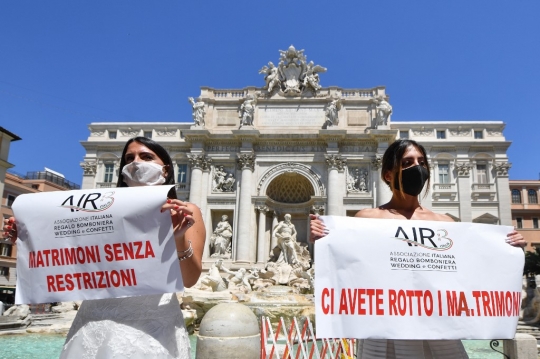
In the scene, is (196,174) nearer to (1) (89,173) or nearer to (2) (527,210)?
(1) (89,173)

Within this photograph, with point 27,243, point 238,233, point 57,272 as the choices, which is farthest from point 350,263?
point 238,233

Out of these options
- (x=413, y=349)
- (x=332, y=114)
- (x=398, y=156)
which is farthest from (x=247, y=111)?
(x=413, y=349)

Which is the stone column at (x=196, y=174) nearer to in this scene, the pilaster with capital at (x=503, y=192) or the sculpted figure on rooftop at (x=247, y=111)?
the sculpted figure on rooftop at (x=247, y=111)

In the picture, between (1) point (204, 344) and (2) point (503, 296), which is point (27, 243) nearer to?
(1) point (204, 344)

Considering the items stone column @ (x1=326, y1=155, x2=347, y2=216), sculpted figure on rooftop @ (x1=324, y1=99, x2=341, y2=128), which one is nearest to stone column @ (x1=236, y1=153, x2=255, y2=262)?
stone column @ (x1=326, y1=155, x2=347, y2=216)

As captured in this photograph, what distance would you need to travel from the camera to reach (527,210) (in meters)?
42.8

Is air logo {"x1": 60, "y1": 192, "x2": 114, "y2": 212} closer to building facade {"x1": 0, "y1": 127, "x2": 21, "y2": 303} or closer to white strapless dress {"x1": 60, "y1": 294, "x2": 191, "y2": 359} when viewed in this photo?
white strapless dress {"x1": 60, "y1": 294, "x2": 191, "y2": 359}

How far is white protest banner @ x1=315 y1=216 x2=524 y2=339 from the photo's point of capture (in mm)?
3016

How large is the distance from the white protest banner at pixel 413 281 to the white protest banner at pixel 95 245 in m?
1.21

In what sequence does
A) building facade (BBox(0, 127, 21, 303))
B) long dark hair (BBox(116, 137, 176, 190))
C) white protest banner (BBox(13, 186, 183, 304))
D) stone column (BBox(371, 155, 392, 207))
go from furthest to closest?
stone column (BBox(371, 155, 392, 207)) < building facade (BBox(0, 127, 21, 303)) < long dark hair (BBox(116, 137, 176, 190)) < white protest banner (BBox(13, 186, 183, 304))

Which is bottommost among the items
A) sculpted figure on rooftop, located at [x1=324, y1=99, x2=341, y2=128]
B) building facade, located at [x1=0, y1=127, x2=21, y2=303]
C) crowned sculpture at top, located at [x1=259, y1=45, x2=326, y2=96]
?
building facade, located at [x1=0, y1=127, x2=21, y2=303]

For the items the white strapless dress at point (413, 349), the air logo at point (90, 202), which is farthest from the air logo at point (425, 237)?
the air logo at point (90, 202)

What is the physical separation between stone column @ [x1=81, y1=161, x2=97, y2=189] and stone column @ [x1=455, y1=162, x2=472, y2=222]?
27.0 m

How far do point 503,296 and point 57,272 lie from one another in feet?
11.4
